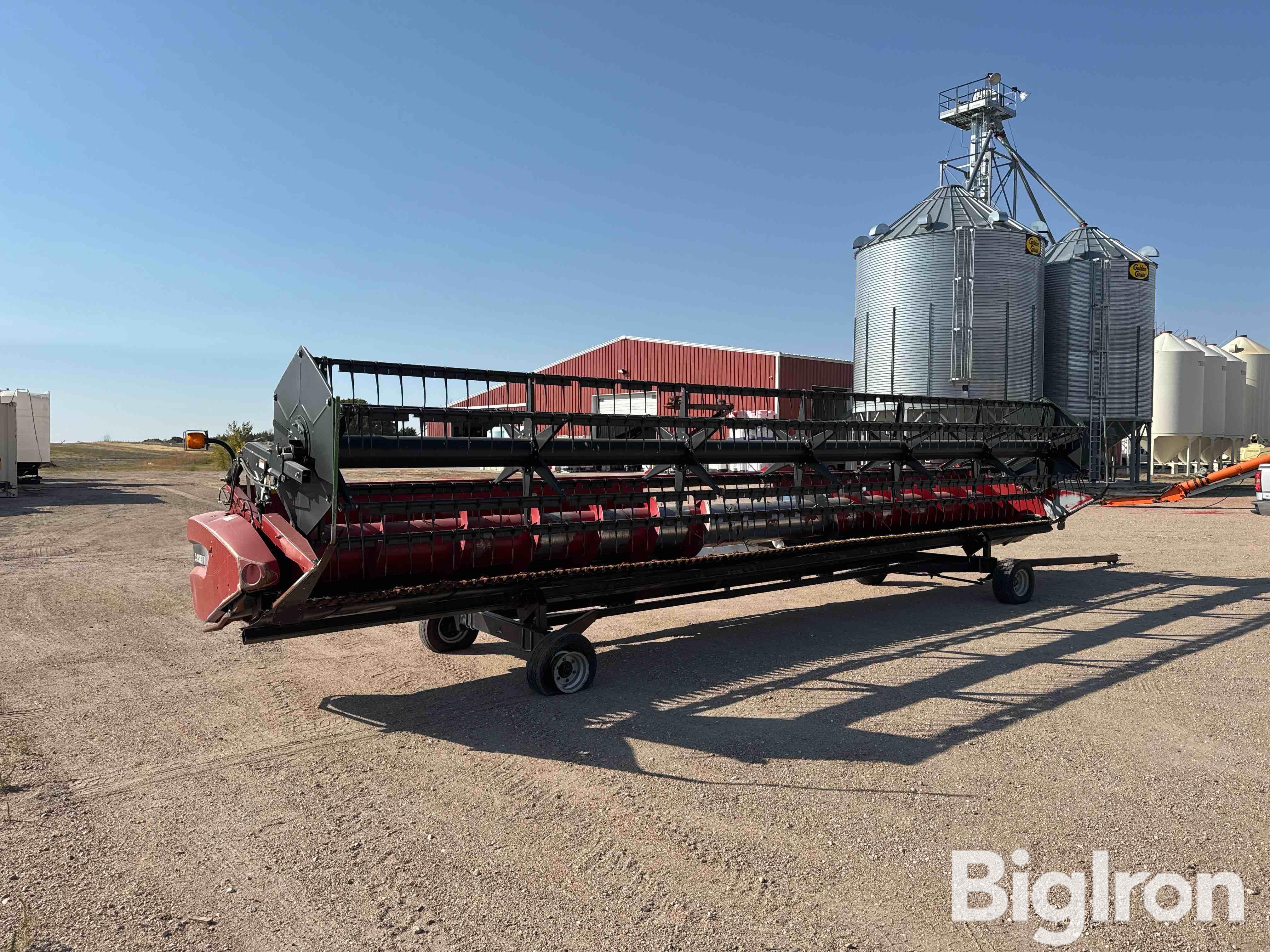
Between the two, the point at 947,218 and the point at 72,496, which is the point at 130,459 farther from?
the point at 947,218

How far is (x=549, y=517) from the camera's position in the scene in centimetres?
664

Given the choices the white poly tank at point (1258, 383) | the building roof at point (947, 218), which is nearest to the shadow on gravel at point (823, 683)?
the building roof at point (947, 218)

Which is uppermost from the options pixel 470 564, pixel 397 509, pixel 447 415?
pixel 447 415

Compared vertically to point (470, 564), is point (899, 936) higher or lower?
lower

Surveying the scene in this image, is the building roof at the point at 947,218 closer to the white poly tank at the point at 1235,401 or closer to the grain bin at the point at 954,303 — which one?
the grain bin at the point at 954,303

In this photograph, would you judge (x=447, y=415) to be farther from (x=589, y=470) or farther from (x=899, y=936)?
(x=589, y=470)

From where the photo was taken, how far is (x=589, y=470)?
1227cm

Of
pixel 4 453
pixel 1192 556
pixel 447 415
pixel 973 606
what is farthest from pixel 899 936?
pixel 4 453

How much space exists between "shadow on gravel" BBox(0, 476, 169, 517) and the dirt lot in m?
15.7

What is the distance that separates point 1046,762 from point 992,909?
5.34ft

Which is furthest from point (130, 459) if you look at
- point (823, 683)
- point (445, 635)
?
point (823, 683)

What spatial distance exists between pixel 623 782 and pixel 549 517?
2650mm

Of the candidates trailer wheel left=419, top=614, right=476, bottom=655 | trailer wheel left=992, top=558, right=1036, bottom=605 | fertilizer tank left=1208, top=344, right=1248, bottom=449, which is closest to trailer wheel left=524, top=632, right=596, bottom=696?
trailer wheel left=419, top=614, right=476, bottom=655

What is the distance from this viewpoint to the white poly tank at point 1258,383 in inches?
1761
